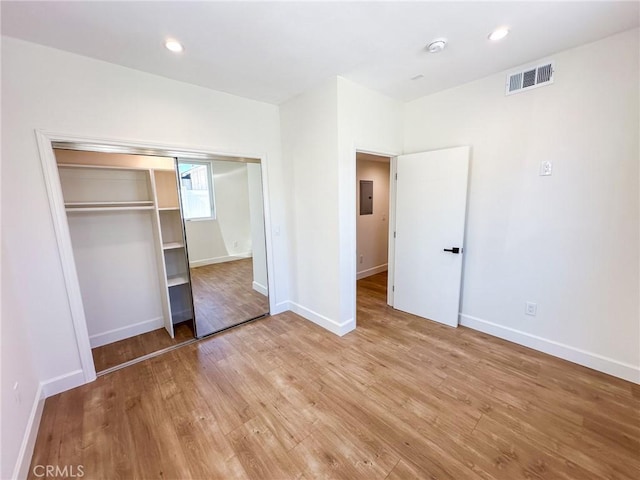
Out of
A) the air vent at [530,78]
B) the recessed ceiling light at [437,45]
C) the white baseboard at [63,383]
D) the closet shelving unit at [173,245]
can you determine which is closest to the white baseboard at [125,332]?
the closet shelving unit at [173,245]

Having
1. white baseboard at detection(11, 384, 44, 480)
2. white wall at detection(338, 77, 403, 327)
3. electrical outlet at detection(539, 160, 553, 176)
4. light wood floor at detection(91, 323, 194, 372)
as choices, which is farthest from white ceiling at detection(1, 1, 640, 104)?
light wood floor at detection(91, 323, 194, 372)

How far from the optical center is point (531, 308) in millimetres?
2551

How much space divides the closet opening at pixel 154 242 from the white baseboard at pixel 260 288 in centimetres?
15

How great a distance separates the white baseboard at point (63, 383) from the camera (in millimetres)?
2080

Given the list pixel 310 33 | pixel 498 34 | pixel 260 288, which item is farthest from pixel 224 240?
pixel 498 34

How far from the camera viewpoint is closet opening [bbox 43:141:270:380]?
8.23 ft

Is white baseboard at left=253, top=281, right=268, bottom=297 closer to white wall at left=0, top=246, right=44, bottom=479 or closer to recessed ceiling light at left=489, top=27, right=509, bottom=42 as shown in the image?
white wall at left=0, top=246, right=44, bottom=479

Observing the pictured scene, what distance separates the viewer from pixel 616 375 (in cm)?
215

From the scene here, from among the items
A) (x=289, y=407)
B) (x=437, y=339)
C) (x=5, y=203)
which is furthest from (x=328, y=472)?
(x=5, y=203)

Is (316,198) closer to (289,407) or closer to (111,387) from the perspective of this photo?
(289,407)

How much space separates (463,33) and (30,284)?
3753 mm

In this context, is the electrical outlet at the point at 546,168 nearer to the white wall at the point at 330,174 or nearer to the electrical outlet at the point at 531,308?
the electrical outlet at the point at 531,308

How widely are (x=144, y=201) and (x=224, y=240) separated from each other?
Result: 93 cm

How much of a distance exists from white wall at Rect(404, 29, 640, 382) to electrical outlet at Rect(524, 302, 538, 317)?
33 millimetres
